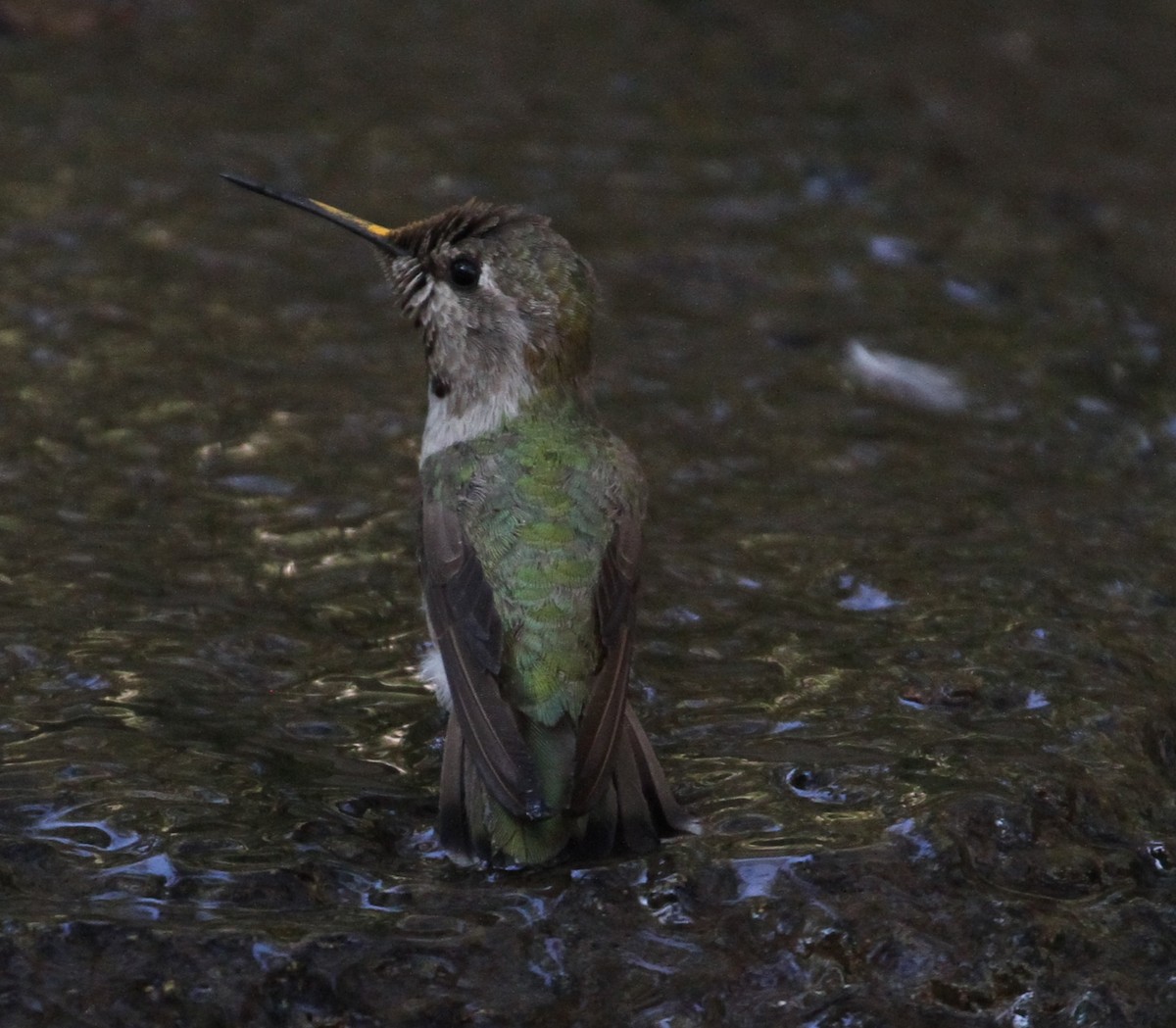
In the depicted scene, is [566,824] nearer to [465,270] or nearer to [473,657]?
[473,657]

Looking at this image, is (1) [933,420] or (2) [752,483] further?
(1) [933,420]

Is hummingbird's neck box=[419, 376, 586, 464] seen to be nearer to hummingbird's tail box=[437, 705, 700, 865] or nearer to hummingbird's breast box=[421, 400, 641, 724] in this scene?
hummingbird's breast box=[421, 400, 641, 724]

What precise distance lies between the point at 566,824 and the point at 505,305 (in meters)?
1.81

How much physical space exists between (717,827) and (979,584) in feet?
5.18

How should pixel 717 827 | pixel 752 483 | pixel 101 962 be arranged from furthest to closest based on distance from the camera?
pixel 752 483
pixel 717 827
pixel 101 962

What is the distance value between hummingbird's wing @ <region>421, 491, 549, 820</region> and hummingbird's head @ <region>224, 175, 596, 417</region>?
547 millimetres

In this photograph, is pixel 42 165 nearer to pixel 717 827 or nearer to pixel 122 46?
pixel 122 46

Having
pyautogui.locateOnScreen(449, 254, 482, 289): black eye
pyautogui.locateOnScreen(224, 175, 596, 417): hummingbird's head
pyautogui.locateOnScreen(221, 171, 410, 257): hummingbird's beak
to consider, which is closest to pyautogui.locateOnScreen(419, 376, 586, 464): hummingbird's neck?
pyautogui.locateOnScreen(224, 175, 596, 417): hummingbird's head

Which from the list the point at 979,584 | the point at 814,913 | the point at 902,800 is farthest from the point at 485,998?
the point at 979,584

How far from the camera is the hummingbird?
412 cm

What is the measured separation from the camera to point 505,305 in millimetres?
5387

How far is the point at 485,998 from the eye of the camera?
3672mm

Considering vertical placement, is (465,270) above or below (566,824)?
above

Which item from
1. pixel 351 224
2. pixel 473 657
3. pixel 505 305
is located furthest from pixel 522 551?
pixel 351 224
